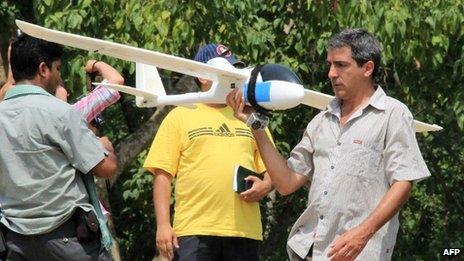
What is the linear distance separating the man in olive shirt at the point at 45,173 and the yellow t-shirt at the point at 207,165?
1.18m

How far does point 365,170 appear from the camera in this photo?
561 centimetres

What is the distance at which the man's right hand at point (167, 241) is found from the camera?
6930 mm

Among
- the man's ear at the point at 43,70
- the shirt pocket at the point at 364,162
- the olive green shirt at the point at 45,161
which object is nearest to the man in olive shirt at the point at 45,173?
the olive green shirt at the point at 45,161

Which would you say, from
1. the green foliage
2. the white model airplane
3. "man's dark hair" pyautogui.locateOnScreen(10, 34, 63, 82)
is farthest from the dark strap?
the green foliage

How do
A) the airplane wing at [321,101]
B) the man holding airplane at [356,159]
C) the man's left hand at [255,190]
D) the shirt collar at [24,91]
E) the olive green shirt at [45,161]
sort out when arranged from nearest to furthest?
the man holding airplane at [356,159] → the olive green shirt at [45,161] → the shirt collar at [24,91] → the airplane wing at [321,101] → the man's left hand at [255,190]

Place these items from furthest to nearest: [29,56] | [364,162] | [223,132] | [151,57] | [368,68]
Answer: [223,132] → [151,57] → [29,56] → [368,68] → [364,162]

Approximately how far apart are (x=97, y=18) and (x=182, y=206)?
277 centimetres

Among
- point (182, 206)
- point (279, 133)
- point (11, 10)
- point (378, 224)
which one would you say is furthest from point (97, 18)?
point (378, 224)

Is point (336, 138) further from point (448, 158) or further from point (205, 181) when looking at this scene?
point (448, 158)

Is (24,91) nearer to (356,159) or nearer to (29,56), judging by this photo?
(29,56)

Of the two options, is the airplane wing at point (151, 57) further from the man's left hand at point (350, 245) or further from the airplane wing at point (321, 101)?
the man's left hand at point (350, 245)

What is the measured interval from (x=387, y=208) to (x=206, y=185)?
1.62 meters

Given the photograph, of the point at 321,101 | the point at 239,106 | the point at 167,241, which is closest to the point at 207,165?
the point at 167,241

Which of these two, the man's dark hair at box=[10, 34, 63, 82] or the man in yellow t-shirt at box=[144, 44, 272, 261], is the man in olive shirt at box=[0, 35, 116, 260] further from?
the man in yellow t-shirt at box=[144, 44, 272, 261]
